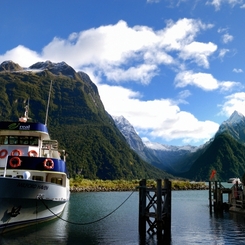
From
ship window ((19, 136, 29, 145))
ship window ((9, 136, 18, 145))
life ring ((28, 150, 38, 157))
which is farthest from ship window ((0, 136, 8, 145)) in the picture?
life ring ((28, 150, 38, 157))

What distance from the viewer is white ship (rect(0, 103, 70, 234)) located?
77.0 feet

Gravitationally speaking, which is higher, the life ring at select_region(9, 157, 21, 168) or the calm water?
the life ring at select_region(9, 157, 21, 168)

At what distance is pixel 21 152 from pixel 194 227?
17543mm

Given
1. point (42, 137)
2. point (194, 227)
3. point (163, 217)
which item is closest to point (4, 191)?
point (42, 137)

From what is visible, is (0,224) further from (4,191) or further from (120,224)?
(120,224)

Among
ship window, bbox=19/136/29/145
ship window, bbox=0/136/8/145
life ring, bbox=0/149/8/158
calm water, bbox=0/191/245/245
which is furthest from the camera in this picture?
ship window, bbox=19/136/29/145

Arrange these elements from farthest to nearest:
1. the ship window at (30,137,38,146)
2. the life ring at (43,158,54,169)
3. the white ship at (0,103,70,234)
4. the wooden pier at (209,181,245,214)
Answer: the wooden pier at (209,181,245,214) → the ship window at (30,137,38,146) → the life ring at (43,158,54,169) → the white ship at (0,103,70,234)

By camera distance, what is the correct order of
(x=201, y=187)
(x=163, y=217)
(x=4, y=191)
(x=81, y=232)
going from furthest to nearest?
(x=201, y=187) → (x=81, y=232) → (x=163, y=217) → (x=4, y=191)

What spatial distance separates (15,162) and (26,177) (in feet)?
10.9

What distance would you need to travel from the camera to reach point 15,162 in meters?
27.5

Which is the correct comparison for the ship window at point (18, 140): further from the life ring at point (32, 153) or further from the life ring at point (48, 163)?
the life ring at point (48, 163)

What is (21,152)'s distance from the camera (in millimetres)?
29406

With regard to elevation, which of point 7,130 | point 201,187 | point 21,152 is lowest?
point 201,187

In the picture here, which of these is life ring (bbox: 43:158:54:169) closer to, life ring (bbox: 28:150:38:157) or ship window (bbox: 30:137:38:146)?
life ring (bbox: 28:150:38:157)
